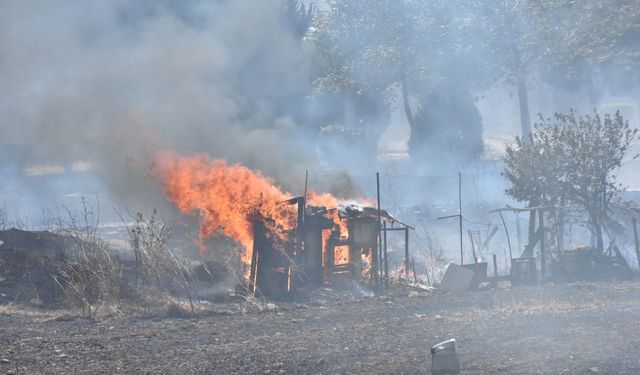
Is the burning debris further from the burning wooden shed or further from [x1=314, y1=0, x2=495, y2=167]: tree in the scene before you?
[x1=314, y1=0, x2=495, y2=167]: tree

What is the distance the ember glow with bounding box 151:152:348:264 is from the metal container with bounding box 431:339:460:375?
29.2 feet

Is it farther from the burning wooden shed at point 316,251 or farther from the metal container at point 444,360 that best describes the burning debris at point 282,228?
the metal container at point 444,360

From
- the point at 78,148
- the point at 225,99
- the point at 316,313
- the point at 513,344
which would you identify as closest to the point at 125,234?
the point at 78,148

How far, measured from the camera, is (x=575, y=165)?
22688 millimetres

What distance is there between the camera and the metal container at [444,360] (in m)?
8.24

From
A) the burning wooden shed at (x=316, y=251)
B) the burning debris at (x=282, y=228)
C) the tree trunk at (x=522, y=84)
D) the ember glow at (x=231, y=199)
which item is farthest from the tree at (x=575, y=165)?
the tree trunk at (x=522, y=84)

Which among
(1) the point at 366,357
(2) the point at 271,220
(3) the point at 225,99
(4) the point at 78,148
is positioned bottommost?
(1) the point at 366,357

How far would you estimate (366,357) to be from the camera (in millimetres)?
9469

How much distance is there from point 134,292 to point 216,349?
5022 mm

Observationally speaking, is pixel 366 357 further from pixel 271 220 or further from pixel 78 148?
pixel 78 148

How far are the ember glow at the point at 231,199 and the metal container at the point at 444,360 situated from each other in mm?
8910

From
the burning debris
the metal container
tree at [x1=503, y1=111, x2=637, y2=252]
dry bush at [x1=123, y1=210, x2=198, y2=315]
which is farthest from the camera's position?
tree at [x1=503, y1=111, x2=637, y2=252]

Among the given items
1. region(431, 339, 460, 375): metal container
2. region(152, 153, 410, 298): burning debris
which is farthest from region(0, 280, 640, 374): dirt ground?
region(152, 153, 410, 298): burning debris

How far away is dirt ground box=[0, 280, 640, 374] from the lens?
29.4 ft
